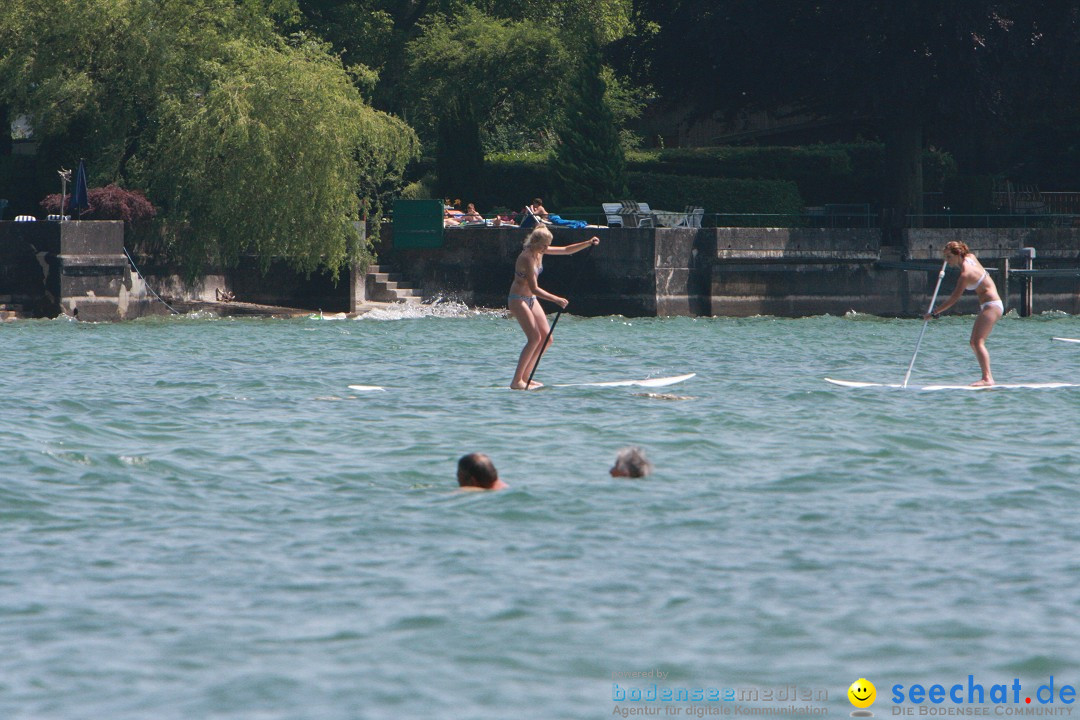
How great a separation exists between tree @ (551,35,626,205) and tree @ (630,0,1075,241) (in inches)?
123

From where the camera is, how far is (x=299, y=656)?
7.86 m

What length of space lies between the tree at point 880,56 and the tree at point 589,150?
10.2 feet

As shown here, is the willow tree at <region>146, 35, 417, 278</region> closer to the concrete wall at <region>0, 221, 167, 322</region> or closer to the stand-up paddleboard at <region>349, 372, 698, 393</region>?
the concrete wall at <region>0, 221, 167, 322</region>

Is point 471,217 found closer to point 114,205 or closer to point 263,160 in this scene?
point 263,160

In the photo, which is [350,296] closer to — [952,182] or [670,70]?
[670,70]

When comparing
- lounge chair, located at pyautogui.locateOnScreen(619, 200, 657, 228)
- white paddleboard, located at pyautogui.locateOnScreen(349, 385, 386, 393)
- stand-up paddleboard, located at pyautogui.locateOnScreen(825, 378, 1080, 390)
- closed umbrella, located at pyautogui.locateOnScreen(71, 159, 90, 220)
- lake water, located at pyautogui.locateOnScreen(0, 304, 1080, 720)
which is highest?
closed umbrella, located at pyautogui.locateOnScreen(71, 159, 90, 220)

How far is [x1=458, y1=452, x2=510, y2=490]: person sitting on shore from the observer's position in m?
12.0

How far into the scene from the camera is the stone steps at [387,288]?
124 feet

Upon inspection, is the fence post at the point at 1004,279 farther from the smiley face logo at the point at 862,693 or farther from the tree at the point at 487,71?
the smiley face logo at the point at 862,693

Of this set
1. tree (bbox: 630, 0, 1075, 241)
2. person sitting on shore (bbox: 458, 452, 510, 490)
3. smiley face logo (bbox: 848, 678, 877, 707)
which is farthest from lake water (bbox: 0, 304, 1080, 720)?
tree (bbox: 630, 0, 1075, 241)

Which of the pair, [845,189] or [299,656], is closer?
[299,656]

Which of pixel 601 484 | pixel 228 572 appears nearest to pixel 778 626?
pixel 228 572

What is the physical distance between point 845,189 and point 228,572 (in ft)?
128

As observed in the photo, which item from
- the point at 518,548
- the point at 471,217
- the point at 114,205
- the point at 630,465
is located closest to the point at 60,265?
the point at 114,205
